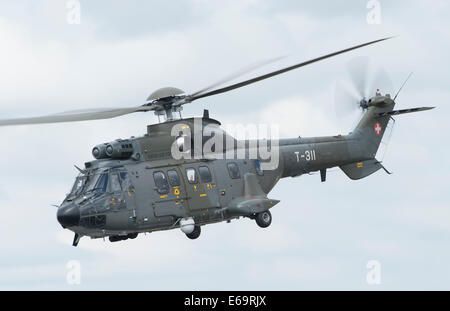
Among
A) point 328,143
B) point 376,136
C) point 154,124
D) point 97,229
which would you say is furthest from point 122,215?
point 376,136

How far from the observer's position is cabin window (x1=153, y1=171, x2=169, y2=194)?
83.1ft

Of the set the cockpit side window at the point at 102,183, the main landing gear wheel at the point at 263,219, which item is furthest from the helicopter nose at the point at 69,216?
the main landing gear wheel at the point at 263,219

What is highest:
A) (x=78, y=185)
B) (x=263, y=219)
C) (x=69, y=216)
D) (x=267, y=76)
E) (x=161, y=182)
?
(x=267, y=76)

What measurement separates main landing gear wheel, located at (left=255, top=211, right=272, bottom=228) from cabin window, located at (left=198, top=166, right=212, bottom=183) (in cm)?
237

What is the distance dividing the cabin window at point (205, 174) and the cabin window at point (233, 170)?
100 centimetres

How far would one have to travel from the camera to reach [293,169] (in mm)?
29453

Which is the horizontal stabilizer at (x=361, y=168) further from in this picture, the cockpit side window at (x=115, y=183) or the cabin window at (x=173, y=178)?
the cockpit side window at (x=115, y=183)

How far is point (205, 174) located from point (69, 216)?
206 inches

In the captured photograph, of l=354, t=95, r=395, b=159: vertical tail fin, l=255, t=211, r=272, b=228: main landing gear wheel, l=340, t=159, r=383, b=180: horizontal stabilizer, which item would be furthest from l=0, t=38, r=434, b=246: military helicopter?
l=354, t=95, r=395, b=159: vertical tail fin

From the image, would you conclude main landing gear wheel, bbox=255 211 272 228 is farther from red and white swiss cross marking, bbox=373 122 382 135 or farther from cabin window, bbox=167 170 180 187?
red and white swiss cross marking, bbox=373 122 382 135

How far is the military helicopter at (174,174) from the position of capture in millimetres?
24234

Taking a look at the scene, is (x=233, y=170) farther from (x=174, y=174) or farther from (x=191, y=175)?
(x=174, y=174)

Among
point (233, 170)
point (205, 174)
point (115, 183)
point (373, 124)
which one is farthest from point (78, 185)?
point (373, 124)

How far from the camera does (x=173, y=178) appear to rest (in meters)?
25.8
